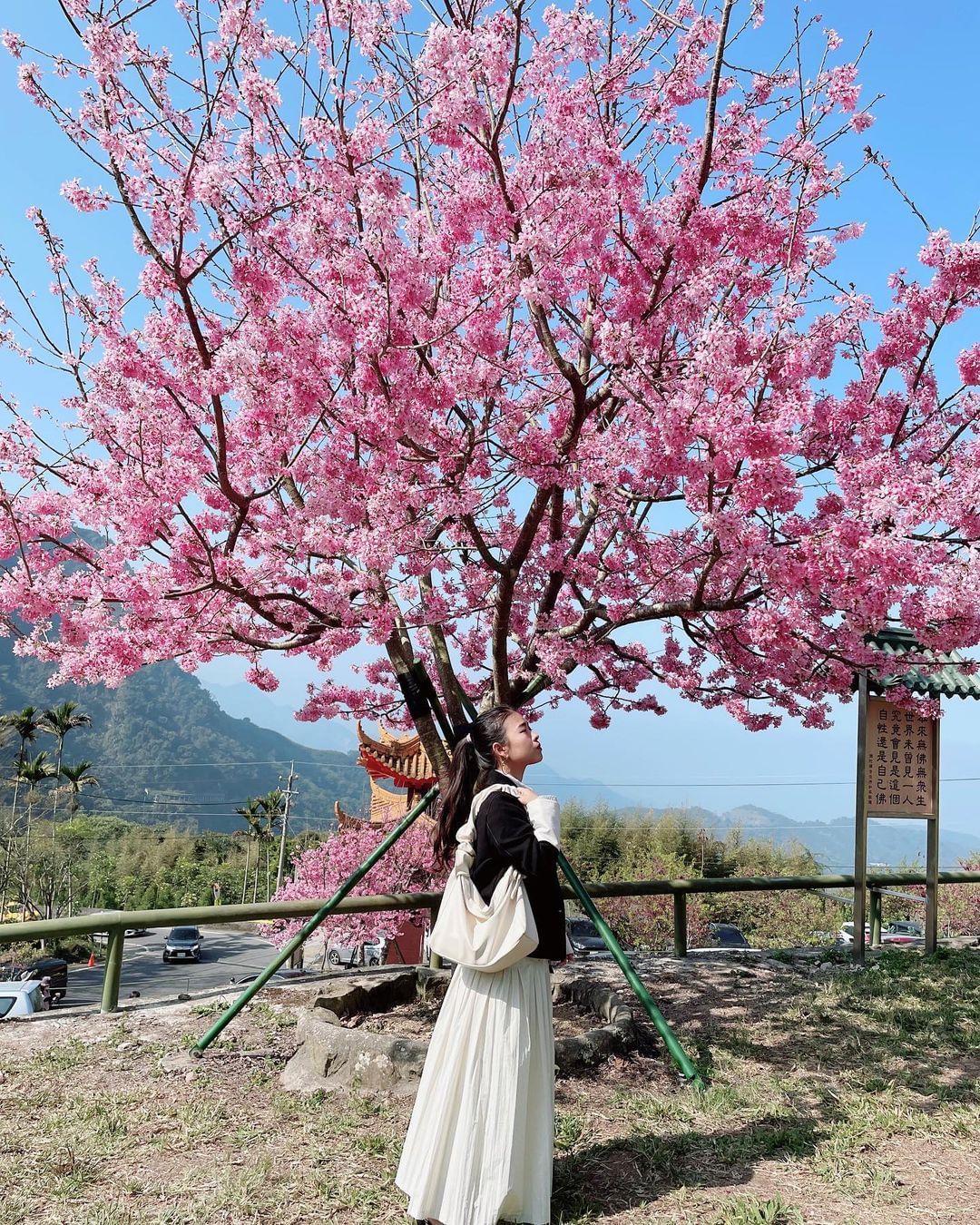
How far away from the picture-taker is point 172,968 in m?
37.8

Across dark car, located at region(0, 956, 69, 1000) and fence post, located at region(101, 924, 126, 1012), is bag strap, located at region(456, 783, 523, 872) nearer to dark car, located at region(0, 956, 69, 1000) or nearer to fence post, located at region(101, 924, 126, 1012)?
fence post, located at region(101, 924, 126, 1012)

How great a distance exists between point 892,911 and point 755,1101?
21896 millimetres

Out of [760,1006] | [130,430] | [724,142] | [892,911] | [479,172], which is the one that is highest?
[724,142]

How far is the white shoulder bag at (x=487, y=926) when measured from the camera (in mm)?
2906

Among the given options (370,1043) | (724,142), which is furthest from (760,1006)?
(724,142)

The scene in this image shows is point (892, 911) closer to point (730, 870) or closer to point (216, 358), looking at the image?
point (730, 870)

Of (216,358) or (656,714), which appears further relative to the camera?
(656,714)

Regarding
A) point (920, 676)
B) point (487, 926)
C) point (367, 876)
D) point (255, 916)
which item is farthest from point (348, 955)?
point (487, 926)

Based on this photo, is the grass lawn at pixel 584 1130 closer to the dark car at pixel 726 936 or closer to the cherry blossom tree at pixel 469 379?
the cherry blossom tree at pixel 469 379

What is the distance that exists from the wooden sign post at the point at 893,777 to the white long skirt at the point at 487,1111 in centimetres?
546

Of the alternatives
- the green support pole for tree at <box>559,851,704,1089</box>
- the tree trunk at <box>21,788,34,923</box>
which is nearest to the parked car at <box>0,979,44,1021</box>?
the green support pole for tree at <box>559,851,704,1089</box>

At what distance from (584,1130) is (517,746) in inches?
72.6

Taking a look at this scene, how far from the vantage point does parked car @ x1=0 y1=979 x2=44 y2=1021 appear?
49.4 feet

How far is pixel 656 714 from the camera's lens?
24.0ft
